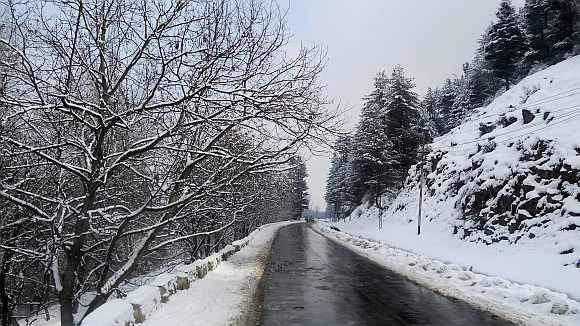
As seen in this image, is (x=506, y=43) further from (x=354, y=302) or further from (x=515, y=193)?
(x=354, y=302)

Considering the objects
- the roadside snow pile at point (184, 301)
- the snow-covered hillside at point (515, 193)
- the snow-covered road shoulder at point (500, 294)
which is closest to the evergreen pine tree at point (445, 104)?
the snow-covered hillside at point (515, 193)

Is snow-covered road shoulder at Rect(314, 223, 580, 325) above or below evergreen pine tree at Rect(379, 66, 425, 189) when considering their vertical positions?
below

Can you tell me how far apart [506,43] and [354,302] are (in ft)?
157

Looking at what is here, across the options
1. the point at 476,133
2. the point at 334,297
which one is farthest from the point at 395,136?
the point at 334,297

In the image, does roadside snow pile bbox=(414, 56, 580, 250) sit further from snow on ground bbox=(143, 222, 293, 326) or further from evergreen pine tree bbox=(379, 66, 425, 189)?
evergreen pine tree bbox=(379, 66, 425, 189)

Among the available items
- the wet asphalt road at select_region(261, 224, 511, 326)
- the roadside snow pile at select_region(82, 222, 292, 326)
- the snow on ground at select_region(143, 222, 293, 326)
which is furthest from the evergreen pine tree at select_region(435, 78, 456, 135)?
the roadside snow pile at select_region(82, 222, 292, 326)

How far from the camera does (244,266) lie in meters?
18.4

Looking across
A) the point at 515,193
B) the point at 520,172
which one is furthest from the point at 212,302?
the point at 520,172

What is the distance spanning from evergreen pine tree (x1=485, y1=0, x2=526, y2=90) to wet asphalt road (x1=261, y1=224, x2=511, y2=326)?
4118 centimetres

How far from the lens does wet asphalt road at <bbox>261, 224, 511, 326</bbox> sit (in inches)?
361

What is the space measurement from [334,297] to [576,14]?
144ft

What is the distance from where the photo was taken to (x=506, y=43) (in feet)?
166

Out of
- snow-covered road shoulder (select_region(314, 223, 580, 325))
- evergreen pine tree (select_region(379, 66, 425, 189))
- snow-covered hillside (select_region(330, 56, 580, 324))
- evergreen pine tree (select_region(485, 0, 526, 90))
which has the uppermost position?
evergreen pine tree (select_region(485, 0, 526, 90))

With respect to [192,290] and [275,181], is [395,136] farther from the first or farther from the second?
[192,290]
